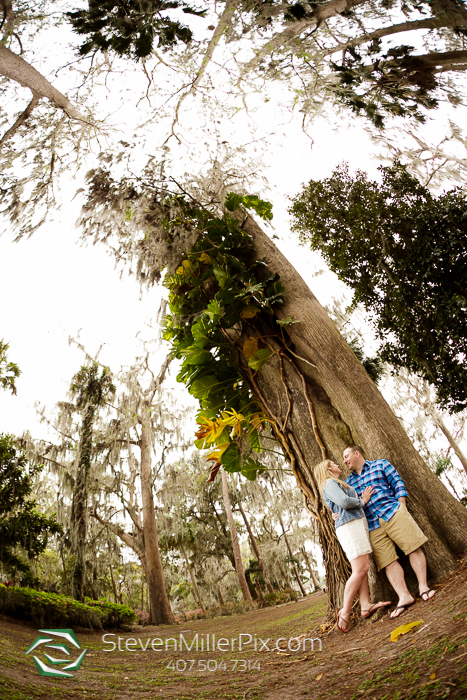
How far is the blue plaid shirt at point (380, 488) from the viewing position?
2367mm

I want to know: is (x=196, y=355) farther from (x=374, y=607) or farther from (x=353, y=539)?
(x=374, y=607)

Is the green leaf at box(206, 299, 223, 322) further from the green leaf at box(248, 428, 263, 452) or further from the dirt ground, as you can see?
the dirt ground

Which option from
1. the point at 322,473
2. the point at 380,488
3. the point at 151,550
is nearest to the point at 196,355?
the point at 322,473

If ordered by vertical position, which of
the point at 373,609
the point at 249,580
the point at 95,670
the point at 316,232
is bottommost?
the point at 249,580

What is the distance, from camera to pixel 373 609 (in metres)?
2.26

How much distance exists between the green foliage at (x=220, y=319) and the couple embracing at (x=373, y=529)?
3.57 feet

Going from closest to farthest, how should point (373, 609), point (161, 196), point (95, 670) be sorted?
point (373, 609), point (95, 670), point (161, 196)

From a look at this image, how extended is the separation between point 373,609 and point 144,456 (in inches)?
390

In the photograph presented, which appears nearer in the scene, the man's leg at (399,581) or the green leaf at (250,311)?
the man's leg at (399,581)

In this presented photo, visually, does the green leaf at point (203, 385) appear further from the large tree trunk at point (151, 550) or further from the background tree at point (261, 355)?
the large tree trunk at point (151, 550)

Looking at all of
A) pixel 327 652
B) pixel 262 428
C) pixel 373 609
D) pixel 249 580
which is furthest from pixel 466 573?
pixel 249 580

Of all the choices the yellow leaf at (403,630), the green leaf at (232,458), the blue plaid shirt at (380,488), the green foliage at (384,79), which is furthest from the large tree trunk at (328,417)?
the green foliage at (384,79)

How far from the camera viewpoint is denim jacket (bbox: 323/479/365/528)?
7.60 feet

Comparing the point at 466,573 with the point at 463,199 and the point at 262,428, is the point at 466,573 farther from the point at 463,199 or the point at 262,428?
the point at 463,199
